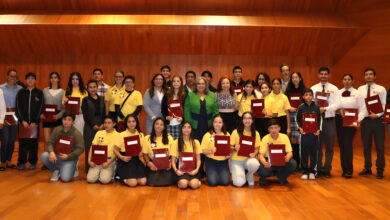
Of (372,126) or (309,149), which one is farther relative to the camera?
(372,126)

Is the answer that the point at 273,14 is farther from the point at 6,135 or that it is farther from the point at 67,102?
the point at 6,135

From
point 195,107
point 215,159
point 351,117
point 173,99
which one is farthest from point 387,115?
point 173,99

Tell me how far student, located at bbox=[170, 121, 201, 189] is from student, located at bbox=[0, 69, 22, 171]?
3.20 metres

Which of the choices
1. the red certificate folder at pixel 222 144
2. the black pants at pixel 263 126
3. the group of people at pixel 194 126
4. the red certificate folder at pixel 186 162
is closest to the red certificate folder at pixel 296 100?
the group of people at pixel 194 126

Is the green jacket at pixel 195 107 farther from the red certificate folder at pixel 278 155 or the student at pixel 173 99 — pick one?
the red certificate folder at pixel 278 155

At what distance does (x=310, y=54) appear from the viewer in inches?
357

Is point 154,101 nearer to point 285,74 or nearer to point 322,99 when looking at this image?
point 285,74

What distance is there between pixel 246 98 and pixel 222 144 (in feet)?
3.88

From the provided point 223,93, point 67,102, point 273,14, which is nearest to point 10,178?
point 67,102

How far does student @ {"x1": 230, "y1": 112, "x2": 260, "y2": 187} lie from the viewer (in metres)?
4.92

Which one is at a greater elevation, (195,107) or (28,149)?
(195,107)

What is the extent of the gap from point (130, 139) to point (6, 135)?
272 cm

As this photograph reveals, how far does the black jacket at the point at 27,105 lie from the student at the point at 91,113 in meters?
1.06

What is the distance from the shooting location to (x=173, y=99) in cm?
540
